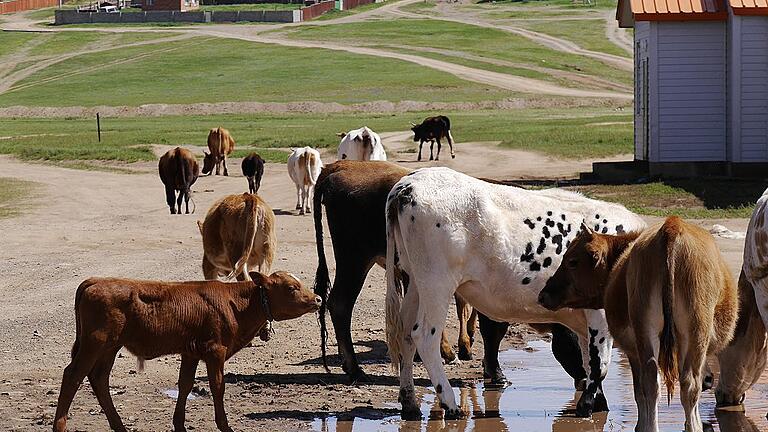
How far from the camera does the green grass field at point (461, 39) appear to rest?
264 ft

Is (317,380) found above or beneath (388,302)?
beneath

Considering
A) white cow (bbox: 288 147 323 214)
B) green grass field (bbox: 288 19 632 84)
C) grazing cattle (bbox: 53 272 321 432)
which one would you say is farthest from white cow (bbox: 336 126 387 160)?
green grass field (bbox: 288 19 632 84)

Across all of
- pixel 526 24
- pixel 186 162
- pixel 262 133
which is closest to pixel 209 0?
pixel 526 24

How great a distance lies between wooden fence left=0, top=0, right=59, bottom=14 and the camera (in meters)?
122

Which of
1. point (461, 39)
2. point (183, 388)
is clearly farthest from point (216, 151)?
point (461, 39)

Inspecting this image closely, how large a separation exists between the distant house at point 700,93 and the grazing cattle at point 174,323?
1835 cm

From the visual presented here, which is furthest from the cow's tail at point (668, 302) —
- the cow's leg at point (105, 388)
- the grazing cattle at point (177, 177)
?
the grazing cattle at point (177, 177)

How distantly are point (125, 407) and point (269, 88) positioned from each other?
64059 millimetres

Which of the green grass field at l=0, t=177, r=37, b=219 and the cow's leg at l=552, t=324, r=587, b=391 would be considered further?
the green grass field at l=0, t=177, r=37, b=219

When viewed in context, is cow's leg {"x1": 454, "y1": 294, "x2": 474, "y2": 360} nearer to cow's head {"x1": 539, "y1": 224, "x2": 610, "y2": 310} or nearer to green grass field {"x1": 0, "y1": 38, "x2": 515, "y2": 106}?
cow's head {"x1": 539, "y1": 224, "x2": 610, "y2": 310}

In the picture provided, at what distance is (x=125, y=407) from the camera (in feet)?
33.4

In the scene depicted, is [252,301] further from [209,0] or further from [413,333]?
[209,0]

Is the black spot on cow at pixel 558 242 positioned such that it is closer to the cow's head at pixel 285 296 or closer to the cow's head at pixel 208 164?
the cow's head at pixel 285 296

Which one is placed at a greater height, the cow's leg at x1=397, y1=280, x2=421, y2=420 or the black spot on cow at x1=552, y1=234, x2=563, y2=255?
the black spot on cow at x1=552, y1=234, x2=563, y2=255
